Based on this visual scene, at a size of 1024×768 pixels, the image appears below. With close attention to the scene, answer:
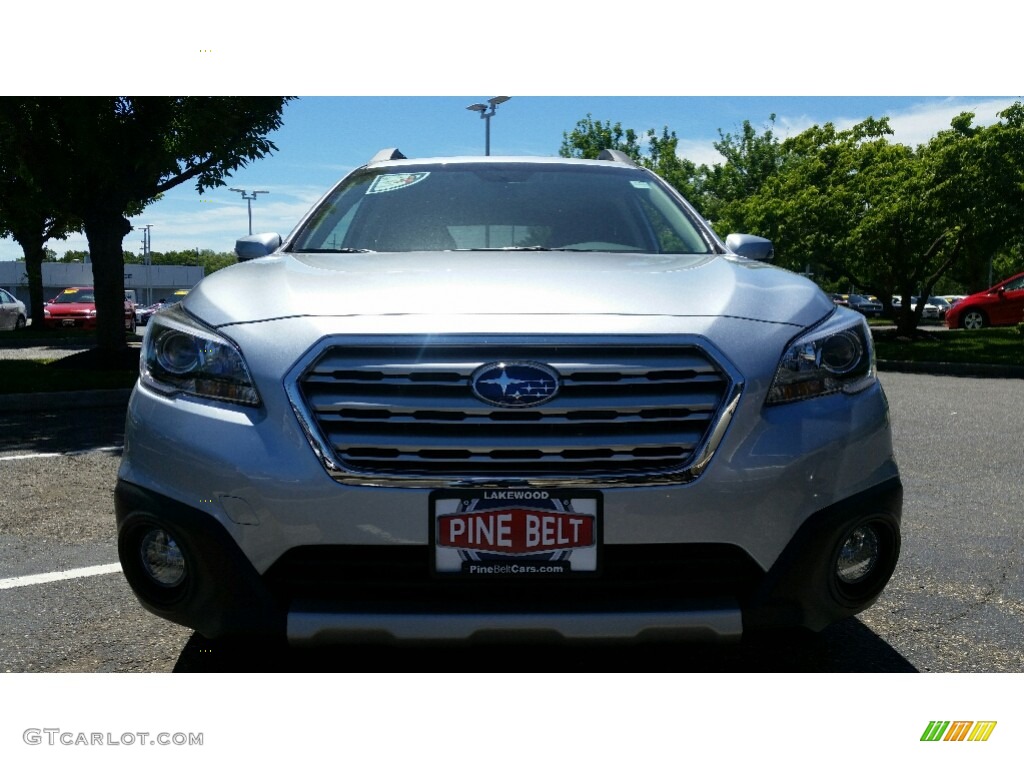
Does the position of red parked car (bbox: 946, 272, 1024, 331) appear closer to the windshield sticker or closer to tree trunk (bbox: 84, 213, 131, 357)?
tree trunk (bbox: 84, 213, 131, 357)

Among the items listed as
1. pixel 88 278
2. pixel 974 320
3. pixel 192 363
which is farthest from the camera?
pixel 88 278

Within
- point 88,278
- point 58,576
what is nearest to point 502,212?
point 58,576

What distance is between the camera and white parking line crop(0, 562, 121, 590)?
13.0ft

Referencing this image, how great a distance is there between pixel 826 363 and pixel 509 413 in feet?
2.76

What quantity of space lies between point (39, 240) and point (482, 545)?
1475 inches

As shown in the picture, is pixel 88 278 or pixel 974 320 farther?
pixel 88 278

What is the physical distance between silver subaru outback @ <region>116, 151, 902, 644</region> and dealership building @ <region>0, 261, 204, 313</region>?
237ft

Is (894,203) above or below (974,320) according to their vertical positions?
above

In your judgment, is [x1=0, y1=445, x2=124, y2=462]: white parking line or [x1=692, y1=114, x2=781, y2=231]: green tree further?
[x1=692, y1=114, x2=781, y2=231]: green tree

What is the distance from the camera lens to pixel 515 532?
2.32 m

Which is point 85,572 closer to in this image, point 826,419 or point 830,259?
point 826,419

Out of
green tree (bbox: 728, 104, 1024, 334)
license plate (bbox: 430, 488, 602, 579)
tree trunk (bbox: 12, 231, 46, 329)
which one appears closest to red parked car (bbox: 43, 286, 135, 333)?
tree trunk (bbox: 12, 231, 46, 329)

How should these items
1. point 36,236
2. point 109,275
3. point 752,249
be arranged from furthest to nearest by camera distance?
1. point 36,236
2. point 109,275
3. point 752,249

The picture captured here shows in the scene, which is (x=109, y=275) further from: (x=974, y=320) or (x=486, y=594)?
(x=974, y=320)
